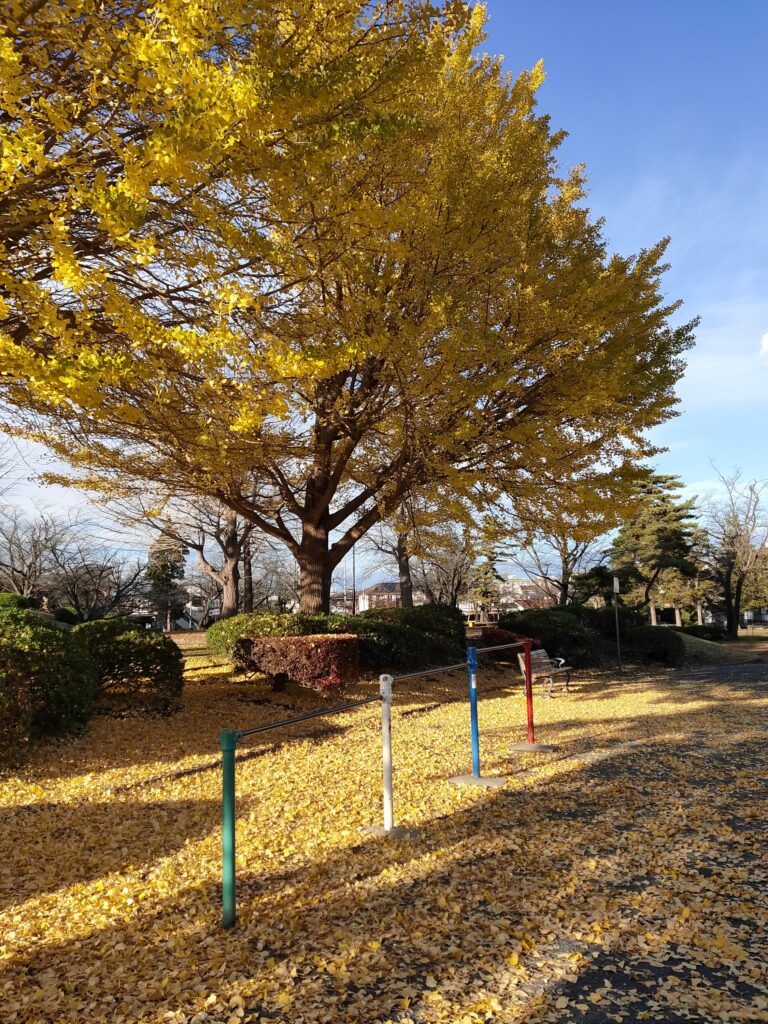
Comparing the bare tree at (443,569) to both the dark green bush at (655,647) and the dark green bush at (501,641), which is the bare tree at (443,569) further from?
the dark green bush at (655,647)

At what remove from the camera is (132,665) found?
756 centimetres

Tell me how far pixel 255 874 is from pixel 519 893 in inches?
56.2

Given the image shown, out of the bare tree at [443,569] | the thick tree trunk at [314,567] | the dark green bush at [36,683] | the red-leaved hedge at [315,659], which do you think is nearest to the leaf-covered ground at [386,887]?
the dark green bush at [36,683]

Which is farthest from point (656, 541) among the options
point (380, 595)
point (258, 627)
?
point (380, 595)

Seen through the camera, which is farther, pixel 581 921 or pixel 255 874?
pixel 255 874

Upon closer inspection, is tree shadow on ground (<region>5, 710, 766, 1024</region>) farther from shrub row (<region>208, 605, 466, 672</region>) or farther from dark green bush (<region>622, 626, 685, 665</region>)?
dark green bush (<region>622, 626, 685, 665</region>)

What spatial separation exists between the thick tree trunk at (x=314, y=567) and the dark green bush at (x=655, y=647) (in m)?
11.3

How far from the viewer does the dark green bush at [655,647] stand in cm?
1827

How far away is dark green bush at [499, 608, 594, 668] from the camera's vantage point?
50.4 ft

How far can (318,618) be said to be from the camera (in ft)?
33.1

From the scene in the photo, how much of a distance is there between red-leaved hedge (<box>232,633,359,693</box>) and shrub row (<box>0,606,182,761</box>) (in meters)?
1.29

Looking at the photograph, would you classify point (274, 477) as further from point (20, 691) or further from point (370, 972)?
point (370, 972)

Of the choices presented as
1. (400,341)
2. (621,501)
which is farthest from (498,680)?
(400,341)

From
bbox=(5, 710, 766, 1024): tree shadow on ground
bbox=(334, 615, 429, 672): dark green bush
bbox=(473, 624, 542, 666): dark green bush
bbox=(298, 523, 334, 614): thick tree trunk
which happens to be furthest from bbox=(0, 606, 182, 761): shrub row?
bbox=(473, 624, 542, 666): dark green bush
